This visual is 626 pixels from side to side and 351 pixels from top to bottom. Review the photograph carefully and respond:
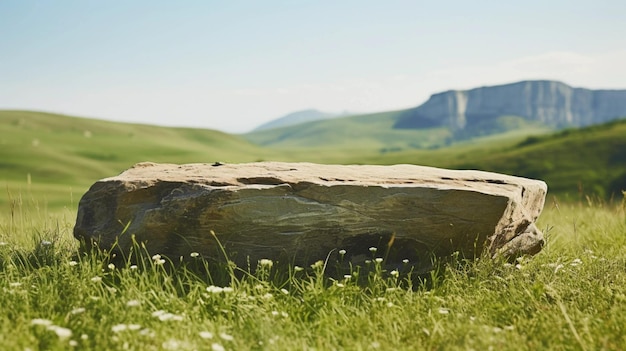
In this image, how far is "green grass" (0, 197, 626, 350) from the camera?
5.62 meters

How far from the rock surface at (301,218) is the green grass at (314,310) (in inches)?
14.2

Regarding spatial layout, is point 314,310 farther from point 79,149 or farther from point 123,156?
point 79,149

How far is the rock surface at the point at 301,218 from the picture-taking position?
332 inches

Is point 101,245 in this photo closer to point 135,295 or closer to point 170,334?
point 135,295

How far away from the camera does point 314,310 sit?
6.80 m

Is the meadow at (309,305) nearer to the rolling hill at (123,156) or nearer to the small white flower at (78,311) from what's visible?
the small white flower at (78,311)

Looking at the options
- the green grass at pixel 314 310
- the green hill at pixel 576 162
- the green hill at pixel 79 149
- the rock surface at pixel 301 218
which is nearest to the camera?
the green grass at pixel 314 310

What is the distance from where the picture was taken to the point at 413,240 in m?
8.66

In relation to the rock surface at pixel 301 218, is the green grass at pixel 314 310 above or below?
below

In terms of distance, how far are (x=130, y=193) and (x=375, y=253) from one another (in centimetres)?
376

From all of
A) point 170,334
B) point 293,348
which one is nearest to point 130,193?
point 170,334

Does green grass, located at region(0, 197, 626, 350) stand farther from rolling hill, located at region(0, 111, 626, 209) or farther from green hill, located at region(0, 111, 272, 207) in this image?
rolling hill, located at region(0, 111, 626, 209)

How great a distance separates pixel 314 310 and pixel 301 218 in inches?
75.8

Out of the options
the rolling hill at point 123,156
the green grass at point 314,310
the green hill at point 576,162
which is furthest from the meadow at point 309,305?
the green hill at point 576,162
